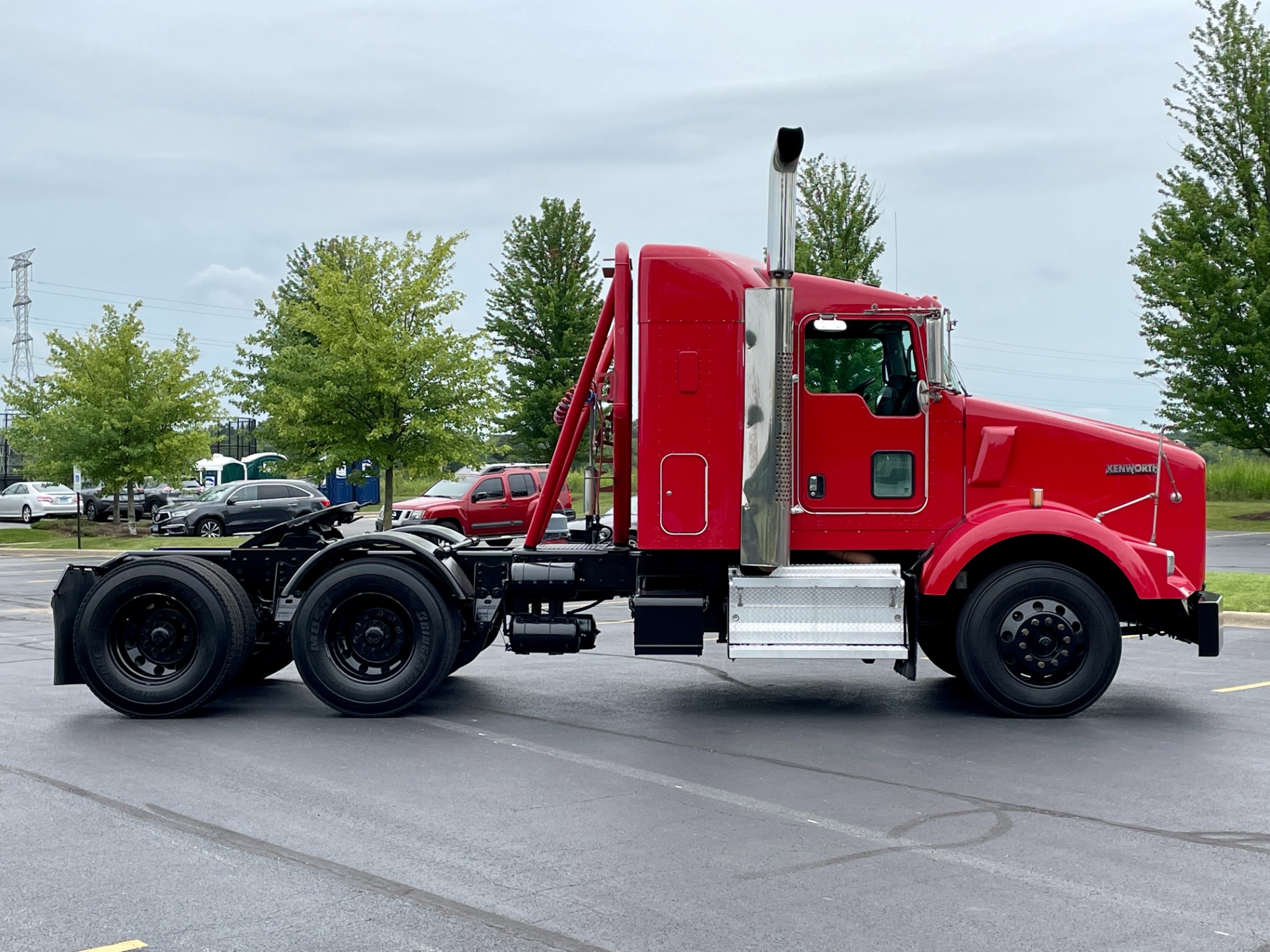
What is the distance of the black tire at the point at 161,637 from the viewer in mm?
8922

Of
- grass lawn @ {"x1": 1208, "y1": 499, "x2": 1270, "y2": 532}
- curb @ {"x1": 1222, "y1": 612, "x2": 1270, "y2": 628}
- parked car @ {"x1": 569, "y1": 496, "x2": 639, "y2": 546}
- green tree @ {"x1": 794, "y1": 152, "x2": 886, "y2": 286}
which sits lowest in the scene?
curb @ {"x1": 1222, "y1": 612, "x2": 1270, "y2": 628}

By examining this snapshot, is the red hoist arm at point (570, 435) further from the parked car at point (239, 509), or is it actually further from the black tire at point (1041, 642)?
the parked car at point (239, 509)

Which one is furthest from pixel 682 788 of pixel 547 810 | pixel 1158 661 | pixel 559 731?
pixel 1158 661

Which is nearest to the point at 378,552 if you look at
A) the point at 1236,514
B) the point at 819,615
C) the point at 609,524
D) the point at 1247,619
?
the point at 609,524

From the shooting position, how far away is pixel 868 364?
9109 mm

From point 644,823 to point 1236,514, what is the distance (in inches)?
1394

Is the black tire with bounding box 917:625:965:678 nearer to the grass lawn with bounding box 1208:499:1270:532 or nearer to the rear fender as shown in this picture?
the rear fender

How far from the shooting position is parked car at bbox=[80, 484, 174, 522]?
42.5 m

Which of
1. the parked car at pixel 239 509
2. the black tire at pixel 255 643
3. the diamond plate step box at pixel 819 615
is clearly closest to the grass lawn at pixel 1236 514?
the parked car at pixel 239 509

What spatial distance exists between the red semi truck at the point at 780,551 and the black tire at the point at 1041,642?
0.02 meters

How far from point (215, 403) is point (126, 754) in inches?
1227

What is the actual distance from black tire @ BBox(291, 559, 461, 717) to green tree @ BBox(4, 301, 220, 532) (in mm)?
28130

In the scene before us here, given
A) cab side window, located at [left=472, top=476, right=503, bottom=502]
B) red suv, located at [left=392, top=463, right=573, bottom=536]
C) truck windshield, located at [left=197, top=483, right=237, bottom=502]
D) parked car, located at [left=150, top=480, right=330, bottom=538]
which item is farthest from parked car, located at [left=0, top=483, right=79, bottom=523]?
cab side window, located at [left=472, top=476, right=503, bottom=502]

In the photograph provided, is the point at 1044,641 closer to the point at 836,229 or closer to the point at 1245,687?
the point at 1245,687
